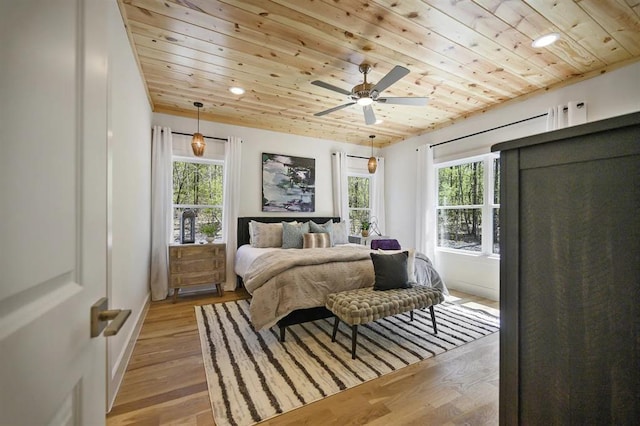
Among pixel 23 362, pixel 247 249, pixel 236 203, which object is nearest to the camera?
pixel 23 362

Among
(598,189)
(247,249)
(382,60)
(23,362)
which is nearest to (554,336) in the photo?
(598,189)

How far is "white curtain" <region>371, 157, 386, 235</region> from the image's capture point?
18.3ft

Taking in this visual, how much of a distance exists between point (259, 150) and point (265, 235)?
154 centimetres

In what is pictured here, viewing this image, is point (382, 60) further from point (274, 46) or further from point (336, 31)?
point (274, 46)

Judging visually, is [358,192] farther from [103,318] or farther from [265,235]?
[103,318]

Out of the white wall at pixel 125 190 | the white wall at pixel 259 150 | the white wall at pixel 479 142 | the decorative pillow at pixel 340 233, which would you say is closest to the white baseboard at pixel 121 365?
the white wall at pixel 125 190

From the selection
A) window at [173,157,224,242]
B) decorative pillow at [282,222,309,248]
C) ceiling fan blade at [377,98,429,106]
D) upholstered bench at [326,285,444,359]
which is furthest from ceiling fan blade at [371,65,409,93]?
window at [173,157,224,242]

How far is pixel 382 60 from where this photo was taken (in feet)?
8.63

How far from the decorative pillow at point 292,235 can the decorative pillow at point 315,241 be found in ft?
0.31

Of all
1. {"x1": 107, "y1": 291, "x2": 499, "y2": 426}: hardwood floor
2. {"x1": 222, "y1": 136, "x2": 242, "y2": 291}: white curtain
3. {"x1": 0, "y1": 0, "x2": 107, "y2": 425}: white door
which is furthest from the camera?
{"x1": 222, "y1": 136, "x2": 242, "y2": 291}: white curtain

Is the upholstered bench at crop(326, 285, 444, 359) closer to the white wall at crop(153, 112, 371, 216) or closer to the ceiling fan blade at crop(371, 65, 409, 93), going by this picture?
the ceiling fan blade at crop(371, 65, 409, 93)

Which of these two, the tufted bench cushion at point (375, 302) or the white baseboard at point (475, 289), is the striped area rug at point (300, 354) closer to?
the tufted bench cushion at point (375, 302)

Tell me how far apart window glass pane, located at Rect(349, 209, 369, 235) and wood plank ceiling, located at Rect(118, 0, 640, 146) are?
95.6 inches

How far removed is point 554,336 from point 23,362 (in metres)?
1.10
